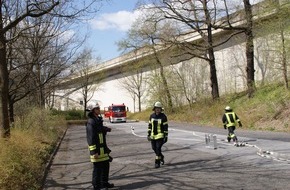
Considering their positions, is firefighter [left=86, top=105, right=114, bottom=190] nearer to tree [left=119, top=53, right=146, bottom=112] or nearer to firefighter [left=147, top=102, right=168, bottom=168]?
firefighter [left=147, top=102, right=168, bottom=168]

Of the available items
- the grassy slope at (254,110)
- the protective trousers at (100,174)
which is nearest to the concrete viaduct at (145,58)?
the grassy slope at (254,110)

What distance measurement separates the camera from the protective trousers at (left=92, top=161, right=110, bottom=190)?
8.95 metres

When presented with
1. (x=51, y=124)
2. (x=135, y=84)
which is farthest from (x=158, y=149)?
(x=135, y=84)

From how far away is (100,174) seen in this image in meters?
9.04

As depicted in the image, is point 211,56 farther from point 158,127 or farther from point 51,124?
point 158,127

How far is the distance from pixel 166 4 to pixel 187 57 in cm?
945

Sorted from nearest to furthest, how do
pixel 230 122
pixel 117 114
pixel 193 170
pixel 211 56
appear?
pixel 193 170 → pixel 230 122 → pixel 211 56 → pixel 117 114

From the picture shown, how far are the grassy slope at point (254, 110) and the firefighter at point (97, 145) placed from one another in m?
16.3

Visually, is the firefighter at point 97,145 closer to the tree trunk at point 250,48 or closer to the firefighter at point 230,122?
the firefighter at point 230,122

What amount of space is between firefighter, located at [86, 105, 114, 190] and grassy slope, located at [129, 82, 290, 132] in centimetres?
1633

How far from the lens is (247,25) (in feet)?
108

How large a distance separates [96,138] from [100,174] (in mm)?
843

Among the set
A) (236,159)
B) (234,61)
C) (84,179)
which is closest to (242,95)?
(234,61)

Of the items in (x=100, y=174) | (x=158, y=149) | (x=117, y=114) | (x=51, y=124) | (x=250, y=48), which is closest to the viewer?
(x=100, y=174)
